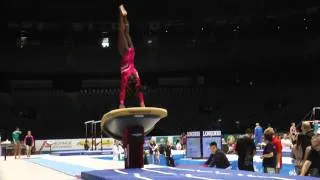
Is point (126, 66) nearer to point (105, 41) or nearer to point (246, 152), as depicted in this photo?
point (246, 152)

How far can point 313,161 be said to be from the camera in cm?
659

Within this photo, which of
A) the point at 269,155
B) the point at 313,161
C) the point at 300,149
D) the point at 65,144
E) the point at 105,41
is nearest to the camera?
the point at 313,161

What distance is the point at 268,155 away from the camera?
28.6ft

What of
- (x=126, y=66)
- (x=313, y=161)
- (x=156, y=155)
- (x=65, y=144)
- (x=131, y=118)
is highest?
(x=126, y=66)

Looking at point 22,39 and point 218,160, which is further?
point 22,39

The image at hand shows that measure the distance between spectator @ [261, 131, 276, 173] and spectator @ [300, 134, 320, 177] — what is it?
6.18ft

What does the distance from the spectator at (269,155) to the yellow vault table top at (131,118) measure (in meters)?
2.07

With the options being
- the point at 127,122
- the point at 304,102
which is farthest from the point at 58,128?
the point at 127,122

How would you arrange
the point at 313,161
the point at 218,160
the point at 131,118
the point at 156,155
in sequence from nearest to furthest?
the point at 313,161 → the point at 131,118 → the point at 218,160 → the point at 156,155

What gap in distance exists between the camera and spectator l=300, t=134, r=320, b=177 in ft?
21.0

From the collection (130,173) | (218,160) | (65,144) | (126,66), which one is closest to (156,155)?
(218,160)

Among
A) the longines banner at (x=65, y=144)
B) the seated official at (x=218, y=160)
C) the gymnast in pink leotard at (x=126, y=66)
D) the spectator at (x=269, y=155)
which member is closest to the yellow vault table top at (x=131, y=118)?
the gymnast in pink leotard at (x=126, y=66)

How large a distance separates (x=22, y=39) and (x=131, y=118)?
27604mm

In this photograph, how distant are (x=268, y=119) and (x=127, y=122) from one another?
26.9 metres
